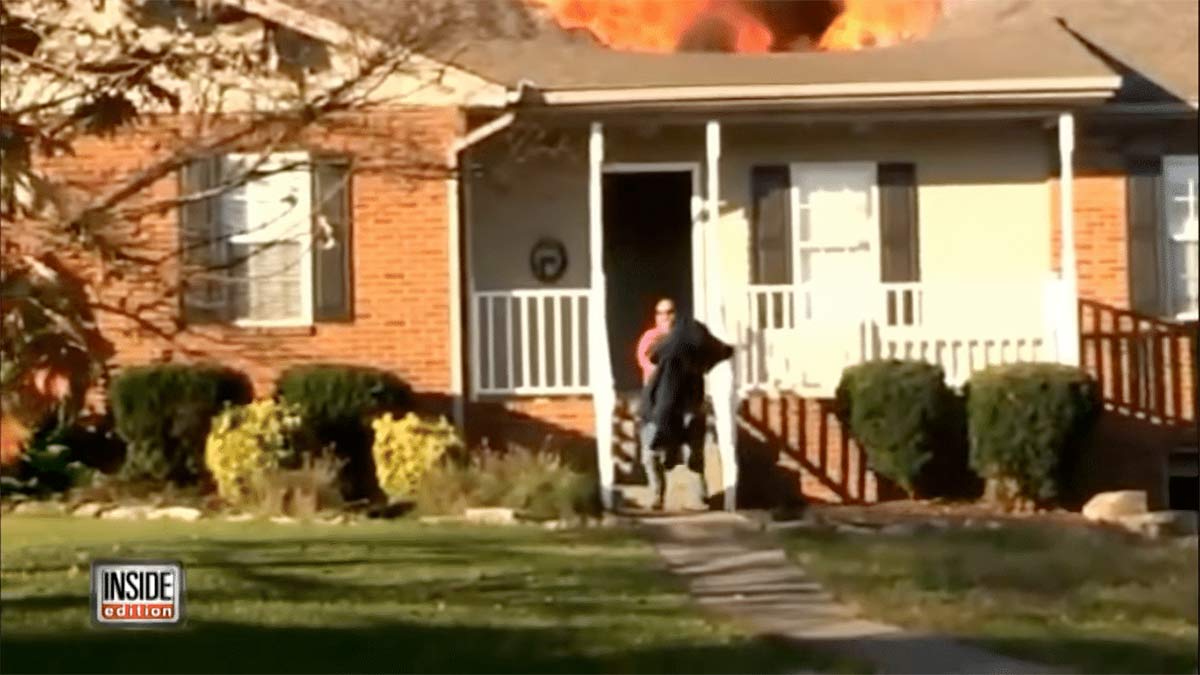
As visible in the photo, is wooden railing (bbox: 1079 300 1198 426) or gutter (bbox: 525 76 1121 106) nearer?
wooden railing (bbox: 1079 300 1198 426)

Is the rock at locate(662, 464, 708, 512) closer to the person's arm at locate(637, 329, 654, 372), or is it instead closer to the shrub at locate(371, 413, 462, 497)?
the person's arm at locate(637, 329, 654, 372)

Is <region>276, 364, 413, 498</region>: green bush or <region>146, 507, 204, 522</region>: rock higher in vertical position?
<region>276, 364, 413, 498</region>: green bush

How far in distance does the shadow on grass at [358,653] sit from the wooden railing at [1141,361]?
284 centimetres

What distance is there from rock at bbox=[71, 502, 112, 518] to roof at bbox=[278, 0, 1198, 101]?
2.51 m

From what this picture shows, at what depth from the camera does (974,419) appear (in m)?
10.8

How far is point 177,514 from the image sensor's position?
1011 cm

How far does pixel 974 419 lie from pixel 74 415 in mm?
4912

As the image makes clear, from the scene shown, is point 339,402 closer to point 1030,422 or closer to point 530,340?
point 530,340

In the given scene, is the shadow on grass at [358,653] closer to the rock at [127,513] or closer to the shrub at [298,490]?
the rock at [127,513]

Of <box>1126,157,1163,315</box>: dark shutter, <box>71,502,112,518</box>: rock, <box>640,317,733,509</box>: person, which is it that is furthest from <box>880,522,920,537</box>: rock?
<box>71,502,112,518</box>: rock

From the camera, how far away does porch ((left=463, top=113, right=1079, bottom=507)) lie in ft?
41.1

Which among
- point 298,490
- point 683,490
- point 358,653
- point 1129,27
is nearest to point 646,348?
point 683,490

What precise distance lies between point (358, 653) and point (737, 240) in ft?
20.8

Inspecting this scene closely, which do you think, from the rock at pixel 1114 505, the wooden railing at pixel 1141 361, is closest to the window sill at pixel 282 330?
the wooden railing at pixel 1141 361
